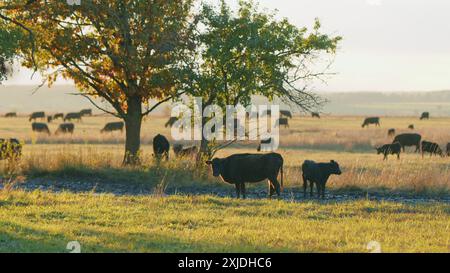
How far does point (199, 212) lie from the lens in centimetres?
1775

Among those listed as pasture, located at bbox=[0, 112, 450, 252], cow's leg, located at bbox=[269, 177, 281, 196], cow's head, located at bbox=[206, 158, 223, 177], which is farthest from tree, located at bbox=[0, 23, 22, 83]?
cow's leg, located at bbox=[269, 177, 281, 196]

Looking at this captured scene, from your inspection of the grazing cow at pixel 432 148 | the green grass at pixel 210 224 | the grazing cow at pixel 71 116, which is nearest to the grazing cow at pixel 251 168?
the green grass at pixel 210 224

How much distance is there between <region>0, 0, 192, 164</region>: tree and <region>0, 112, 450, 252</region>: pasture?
2.98 metres

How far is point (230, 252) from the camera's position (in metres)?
12.2

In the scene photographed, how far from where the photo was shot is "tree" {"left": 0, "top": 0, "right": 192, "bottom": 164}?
28.3 metres

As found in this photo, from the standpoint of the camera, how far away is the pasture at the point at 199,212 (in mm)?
13547

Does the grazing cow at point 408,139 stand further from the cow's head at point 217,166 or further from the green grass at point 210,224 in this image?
the green grass at point 210,224

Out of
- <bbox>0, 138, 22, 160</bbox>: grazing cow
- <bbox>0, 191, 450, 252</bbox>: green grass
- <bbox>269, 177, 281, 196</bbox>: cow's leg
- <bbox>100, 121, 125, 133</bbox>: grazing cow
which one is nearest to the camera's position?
<bbox>0, 191, 450, 252</bbox>: green grass

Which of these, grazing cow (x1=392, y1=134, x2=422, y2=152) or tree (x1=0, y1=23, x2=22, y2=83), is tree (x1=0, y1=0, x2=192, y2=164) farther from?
grazing cow (x1=392, y1=134, x2=422, y2=152)

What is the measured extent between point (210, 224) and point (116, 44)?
15680mm

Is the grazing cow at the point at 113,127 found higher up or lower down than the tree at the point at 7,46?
lower down

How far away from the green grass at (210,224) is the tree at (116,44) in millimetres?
8631
